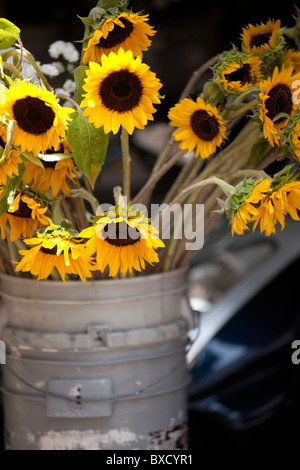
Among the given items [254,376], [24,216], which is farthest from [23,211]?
[254,376]

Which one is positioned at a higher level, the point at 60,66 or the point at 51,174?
the point at 60,66

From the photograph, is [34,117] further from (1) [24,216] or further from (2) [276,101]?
(2) [276,101]

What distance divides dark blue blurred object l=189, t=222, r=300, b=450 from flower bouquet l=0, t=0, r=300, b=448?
0.34 metres

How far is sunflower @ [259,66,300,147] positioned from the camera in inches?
20.0

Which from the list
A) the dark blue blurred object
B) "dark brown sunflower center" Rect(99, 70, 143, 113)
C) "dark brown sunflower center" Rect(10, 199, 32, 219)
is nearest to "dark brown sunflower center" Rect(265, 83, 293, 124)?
"dark brown sunflower center" Rect(99, 70, 143, 113)

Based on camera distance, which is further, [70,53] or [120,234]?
[70,53]

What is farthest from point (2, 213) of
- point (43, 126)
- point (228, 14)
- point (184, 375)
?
point (228, 14)

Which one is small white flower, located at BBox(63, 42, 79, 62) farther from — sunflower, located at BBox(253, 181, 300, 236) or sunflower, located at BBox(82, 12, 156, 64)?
sunflower, located at BBox(253, 181, 300, 236)

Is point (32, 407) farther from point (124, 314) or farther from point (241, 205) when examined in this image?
point (241, 205)

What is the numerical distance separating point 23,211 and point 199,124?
0.16 meters

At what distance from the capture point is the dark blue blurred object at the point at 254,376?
0.93 meters

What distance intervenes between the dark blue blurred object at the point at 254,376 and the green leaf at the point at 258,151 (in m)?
0.46

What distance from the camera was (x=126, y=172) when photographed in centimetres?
59

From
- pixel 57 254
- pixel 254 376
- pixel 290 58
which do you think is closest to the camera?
pixel 57 254
